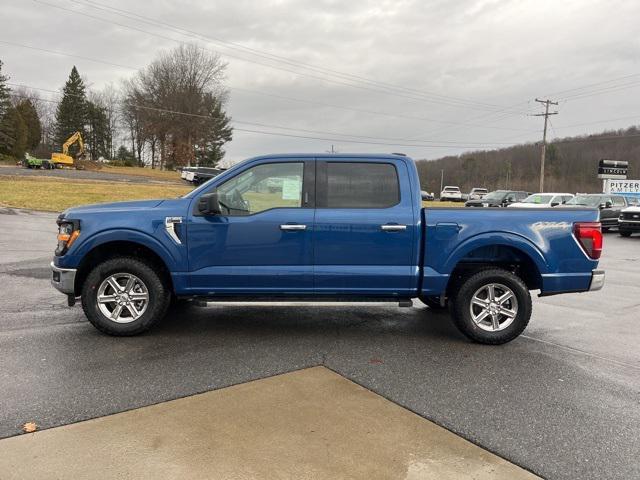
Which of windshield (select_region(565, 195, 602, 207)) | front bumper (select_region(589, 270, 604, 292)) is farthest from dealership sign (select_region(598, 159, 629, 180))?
front bumper (select_region(589, 270, 604, 292))

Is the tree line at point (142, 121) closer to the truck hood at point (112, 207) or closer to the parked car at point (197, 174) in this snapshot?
the parked car at point (197, 174)

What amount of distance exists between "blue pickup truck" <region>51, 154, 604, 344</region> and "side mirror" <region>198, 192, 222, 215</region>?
0.06 feet

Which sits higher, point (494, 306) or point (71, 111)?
point (71, 111)

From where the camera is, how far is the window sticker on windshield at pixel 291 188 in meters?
5.19

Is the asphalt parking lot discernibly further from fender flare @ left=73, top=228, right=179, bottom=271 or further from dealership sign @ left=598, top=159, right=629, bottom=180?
dealership sign @ left=598, top=159, right=629, bottom=180

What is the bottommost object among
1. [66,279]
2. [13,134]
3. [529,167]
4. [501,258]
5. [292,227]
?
[66,279]

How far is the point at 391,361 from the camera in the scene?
4668 mm

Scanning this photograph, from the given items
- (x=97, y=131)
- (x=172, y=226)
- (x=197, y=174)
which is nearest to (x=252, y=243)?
(x=172, y=226)

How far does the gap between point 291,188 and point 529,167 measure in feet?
374

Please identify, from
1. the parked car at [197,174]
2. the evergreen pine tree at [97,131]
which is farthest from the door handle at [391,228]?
the evergreen pine tree at [97,131]

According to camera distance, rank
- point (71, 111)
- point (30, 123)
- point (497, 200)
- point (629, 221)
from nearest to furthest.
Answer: point (629, 221), point (497, 200), point (30, 123), point (71, 111)

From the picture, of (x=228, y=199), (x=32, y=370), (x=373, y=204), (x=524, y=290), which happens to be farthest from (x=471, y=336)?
(x=32, y=370)

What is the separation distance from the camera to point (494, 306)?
206 inches

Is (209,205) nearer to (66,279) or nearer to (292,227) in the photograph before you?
(292,227)
